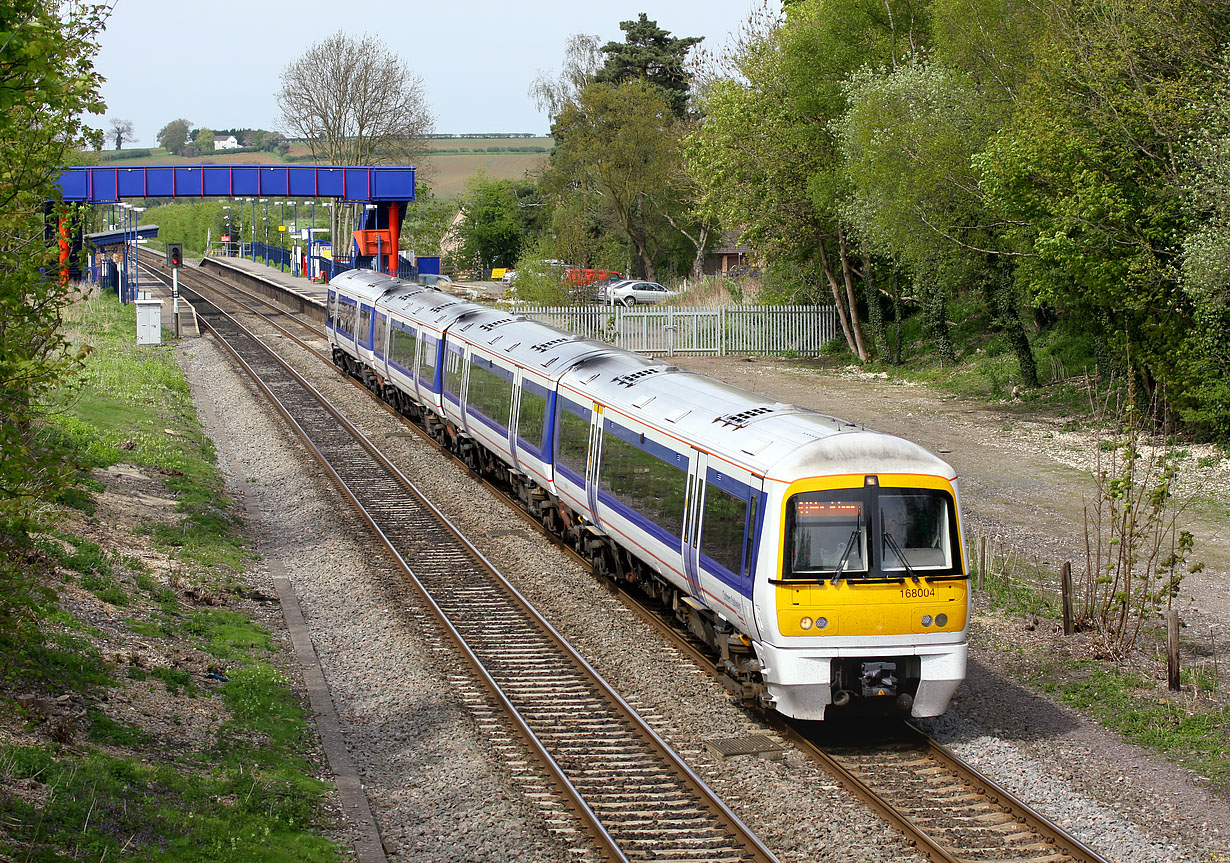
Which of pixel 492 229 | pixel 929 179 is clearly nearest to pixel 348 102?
pixel 492 229

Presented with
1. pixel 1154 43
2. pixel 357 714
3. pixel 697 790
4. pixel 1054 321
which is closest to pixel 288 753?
pixel 357 714

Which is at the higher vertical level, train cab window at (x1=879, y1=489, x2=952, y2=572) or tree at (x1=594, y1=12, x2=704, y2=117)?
tree at (x1=594, y1=12, x2=704, y2=117)

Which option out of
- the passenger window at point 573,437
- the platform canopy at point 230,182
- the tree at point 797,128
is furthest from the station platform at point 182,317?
the passenger window at point 573,437

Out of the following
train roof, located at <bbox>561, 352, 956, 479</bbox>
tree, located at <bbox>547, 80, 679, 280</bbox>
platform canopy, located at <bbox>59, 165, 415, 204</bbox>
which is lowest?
train roof, located at <bbox>561, 352, 956, 479</bbox>

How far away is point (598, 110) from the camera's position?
227 ft

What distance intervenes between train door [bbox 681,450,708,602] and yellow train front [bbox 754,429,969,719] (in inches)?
61.4

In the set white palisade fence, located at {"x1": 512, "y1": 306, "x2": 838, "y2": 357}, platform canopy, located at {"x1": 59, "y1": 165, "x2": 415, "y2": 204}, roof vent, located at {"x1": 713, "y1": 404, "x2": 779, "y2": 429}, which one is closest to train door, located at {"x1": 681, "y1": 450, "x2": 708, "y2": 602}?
roof vent, located at {"x1": 713, "y1": 404, "x2": 779, "y2": 429}

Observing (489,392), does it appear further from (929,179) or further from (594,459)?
(929,179)

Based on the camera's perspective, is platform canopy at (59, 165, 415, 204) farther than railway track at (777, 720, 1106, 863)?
Yes

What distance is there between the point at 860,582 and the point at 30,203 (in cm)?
693

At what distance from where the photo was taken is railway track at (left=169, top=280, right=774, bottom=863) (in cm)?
891

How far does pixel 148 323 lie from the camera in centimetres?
3862

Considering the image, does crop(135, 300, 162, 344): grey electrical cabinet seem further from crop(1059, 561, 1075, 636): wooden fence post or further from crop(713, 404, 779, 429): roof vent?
crop(1059, 561, 1075, 636): wooden fence post

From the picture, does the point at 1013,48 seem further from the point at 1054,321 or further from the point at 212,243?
the point at 212,243
